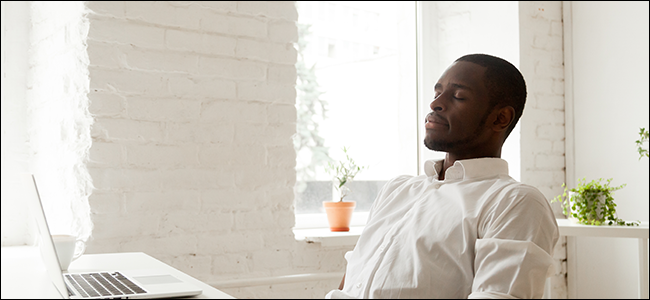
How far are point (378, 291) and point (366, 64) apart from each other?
69.0 inches

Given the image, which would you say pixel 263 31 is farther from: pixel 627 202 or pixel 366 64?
pixel 627 202

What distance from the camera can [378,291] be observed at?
42.8 inches

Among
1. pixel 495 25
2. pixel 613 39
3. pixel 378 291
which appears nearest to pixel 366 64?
pixel 495 25

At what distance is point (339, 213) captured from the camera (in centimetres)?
223

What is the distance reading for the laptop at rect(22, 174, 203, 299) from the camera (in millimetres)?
903

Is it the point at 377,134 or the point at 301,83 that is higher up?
the point at 301,83

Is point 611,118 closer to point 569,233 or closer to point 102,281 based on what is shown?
point 569,233

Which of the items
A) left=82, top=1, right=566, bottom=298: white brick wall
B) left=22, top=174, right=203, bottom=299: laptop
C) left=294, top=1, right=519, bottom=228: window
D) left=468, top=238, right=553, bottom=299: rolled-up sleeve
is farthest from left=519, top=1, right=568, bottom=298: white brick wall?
left=22, top=174, right=203, bottom=299: laptop

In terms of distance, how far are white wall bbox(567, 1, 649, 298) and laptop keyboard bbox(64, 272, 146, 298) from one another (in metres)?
2.21

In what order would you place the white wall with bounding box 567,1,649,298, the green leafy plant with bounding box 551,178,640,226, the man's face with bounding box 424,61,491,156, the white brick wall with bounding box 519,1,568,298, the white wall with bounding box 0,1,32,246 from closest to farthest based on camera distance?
the man's face with bounding box 424,61,491,156
the white wall with bounding box 0,1,32,246
the green leafy plant with bounding box 551,178,640,226
the white wall with bounding box 567,1,649,298
the white brick wall with bounding box 519,1,568,298

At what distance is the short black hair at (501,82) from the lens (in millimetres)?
1197

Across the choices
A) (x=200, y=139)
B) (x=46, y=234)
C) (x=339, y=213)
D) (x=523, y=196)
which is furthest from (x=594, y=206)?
(x=46, y=234)

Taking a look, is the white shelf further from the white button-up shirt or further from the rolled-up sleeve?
the rolled-up sleeve

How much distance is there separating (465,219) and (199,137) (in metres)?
1.13
